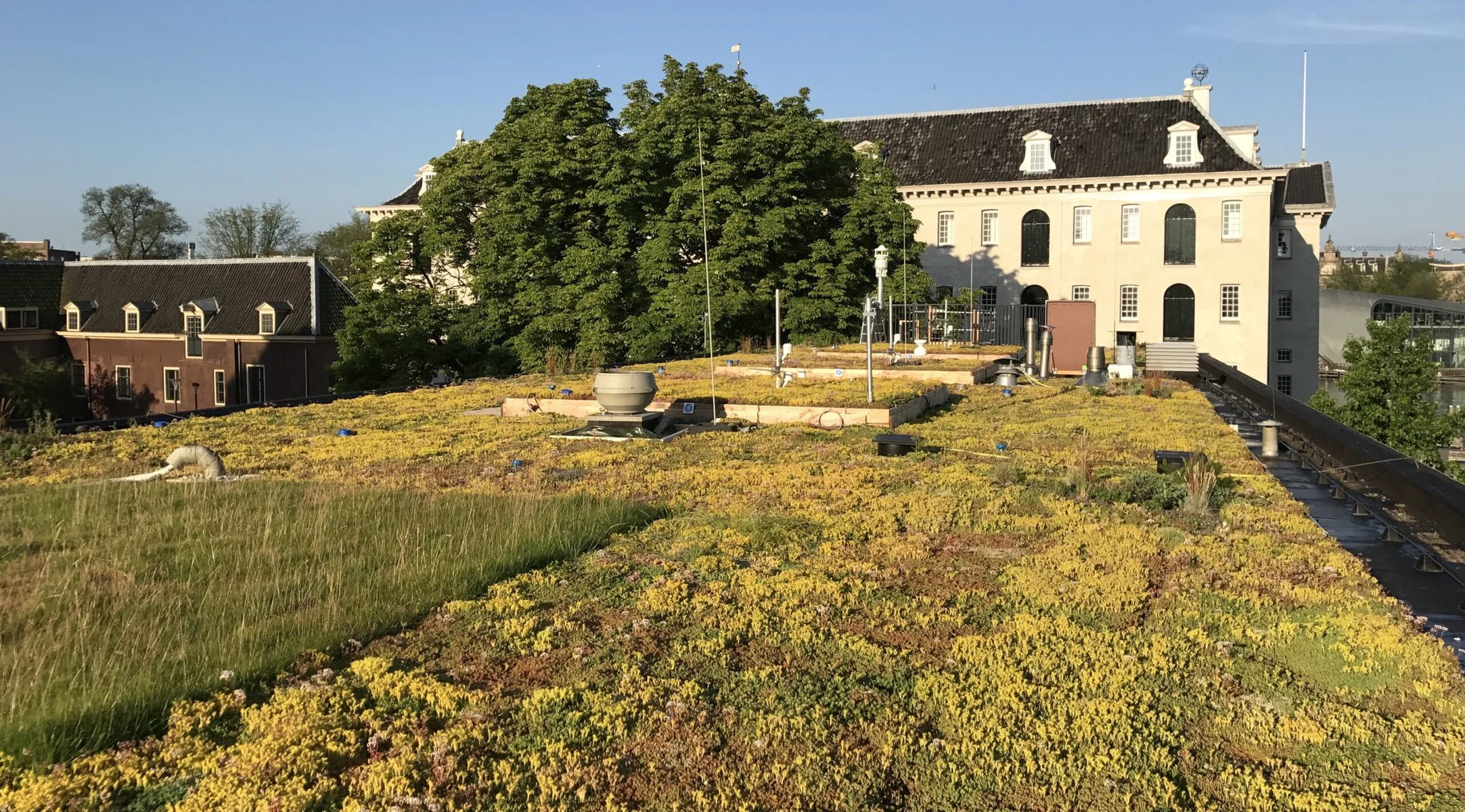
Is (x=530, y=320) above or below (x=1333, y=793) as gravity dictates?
above

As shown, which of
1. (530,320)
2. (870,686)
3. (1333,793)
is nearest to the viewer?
(1333,793)

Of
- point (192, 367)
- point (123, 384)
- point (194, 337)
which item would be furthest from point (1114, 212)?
point (123, 384)

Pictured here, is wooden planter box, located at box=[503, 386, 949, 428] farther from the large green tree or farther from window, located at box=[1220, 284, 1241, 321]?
window, located at box=[1220, 284, 1241, 321]

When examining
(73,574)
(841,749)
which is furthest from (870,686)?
(73,574)

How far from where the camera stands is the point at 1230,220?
182ft

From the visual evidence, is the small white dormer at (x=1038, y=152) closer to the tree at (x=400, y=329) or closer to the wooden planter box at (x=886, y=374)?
the tree at (x=400, y=329)

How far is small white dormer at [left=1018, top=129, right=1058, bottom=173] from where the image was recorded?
57656 mm

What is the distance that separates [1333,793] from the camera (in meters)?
4.68

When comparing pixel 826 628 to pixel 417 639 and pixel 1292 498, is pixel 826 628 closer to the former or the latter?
pixel 417 639

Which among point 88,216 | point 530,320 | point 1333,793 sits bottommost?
point 1333,793

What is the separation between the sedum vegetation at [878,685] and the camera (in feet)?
15.7

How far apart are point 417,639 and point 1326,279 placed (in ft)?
556

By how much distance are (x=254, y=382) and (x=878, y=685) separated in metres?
62.0

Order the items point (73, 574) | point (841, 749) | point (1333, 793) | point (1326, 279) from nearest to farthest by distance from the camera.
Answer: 1. point (1333, 793)
2. point (841, 749)
3. point (73, 574)
4. point (1326, 279)
